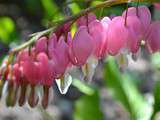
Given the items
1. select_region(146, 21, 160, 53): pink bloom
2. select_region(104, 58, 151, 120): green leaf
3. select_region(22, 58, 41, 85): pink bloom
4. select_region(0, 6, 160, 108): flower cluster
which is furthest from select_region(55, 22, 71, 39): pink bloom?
select_region(104, 58, 151, 120): green leaf

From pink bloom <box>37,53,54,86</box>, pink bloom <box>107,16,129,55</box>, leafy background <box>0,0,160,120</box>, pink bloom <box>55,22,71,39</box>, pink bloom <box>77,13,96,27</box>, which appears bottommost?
pink bloom <box>37,53,54,86</box>

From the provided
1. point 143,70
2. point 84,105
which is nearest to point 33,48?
point 84,105

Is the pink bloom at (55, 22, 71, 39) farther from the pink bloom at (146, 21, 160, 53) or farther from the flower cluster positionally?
the pink bloom at (146, 21, 160, 53)

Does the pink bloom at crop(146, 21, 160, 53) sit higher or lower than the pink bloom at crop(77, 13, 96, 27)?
lower

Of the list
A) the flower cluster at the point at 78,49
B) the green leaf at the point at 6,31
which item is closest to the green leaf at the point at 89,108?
the green leaf at the point at 6,31

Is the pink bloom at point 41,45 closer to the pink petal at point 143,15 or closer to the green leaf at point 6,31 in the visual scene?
the pink petal at point 143,15

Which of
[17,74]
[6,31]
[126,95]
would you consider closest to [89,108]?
[126,95]

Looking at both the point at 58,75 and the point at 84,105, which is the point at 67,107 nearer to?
the point at 84,105
